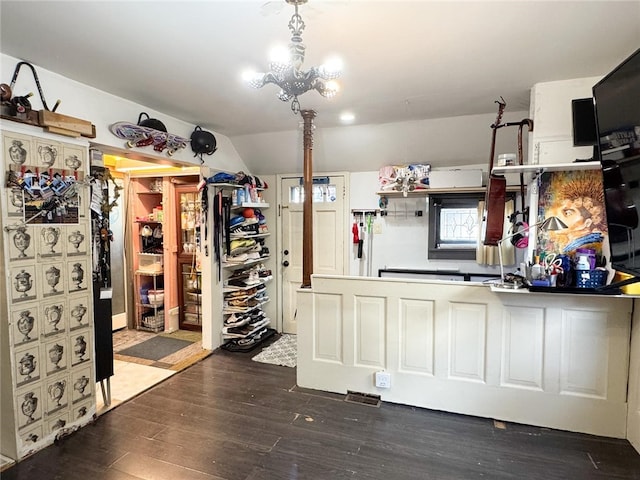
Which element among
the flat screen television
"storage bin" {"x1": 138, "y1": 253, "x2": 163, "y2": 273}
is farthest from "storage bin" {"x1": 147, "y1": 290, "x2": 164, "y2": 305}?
the flat screen television

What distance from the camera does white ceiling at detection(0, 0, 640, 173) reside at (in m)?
1.69

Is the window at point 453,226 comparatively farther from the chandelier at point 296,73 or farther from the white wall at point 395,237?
the chandelier at point 296,73

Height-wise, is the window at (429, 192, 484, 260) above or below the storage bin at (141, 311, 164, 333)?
above

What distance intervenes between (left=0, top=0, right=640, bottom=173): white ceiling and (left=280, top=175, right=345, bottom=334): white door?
5.42 ft

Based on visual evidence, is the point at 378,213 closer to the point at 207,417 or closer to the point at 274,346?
the point at 274,346

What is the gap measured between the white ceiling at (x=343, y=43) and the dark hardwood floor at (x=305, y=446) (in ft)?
8.03

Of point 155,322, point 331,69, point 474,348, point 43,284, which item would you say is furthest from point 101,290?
point 474,348

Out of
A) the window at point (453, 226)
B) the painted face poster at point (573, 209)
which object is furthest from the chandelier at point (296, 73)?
the window at point (453, 226)

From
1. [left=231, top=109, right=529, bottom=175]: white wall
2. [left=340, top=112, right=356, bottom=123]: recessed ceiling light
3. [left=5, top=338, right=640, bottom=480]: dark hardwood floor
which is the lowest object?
[left=5, top=338, right=640, bottom=480]: dark hardwood floor

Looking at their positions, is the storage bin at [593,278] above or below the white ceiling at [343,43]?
below

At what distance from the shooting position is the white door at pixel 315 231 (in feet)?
14.7

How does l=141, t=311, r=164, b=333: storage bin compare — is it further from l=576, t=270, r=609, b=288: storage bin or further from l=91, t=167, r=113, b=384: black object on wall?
l=576, t=270, r=609, b=288: storage bin

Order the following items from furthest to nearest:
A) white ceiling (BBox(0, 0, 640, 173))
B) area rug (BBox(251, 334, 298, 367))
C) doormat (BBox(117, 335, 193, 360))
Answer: doormat (BBox(117, 335, 193, 360)) < area rug (BBox(251, 334, 298, 367)) < white ceiling (BBox(0, 0, 640, 173))

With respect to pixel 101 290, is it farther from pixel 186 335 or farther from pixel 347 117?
pixel 347 117
